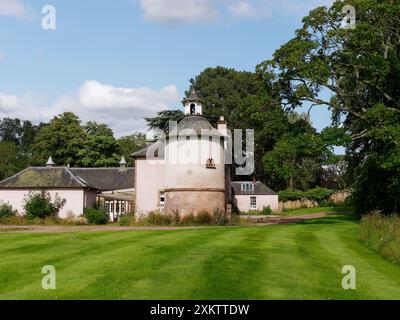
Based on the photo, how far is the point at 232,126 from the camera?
73312 mm

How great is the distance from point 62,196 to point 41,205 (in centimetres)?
191

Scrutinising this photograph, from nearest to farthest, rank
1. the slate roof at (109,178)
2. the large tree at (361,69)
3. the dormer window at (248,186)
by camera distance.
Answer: the large tree at (361,69)
the slate roof at (109,178)
the dormer window at (248,186)

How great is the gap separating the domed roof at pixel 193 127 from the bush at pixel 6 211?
1406cm

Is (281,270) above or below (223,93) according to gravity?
below

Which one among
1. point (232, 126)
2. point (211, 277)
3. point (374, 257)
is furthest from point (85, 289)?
point (232, 126)

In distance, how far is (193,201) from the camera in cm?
3678

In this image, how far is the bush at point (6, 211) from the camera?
4066 cm

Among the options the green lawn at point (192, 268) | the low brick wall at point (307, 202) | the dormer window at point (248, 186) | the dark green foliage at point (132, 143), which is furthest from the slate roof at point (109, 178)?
the green lawn at point (192, 268)

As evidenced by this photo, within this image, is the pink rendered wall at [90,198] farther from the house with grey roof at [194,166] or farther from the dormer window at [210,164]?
the dormer window at [210,164]

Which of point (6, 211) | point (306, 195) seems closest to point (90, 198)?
point (6, 211)

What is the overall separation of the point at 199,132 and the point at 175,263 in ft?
78.6
